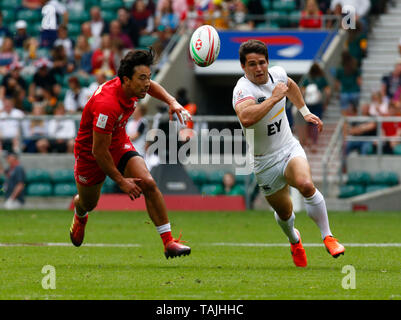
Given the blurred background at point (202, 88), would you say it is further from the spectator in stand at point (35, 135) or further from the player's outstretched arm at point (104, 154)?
the player's outstretched arm at point (104, 154)

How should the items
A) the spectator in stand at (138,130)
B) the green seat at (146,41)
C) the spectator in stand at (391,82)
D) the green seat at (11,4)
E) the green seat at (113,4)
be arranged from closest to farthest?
1. the spectator in stand at (138,130)
2. the spectator in stand at (391,82)
3. the green seat at (146,41)
4. the green seat at (113,4)
5. the green seat at (11,4)

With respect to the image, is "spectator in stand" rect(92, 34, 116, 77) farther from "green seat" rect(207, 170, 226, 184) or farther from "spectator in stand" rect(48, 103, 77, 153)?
"green seat" rect(207, 170, 226, 184)

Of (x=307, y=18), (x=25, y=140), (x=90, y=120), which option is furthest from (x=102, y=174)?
(x=307, y=18)

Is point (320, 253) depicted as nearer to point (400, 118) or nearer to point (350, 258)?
point (350, 258)

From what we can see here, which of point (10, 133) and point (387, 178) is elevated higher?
point (10, 133)

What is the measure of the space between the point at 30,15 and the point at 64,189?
312 inches

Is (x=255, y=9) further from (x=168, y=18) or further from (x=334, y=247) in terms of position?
(x=334, y=247)

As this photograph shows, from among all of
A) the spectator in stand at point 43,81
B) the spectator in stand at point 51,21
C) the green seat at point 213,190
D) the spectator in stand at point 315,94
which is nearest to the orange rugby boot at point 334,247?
the green seat at point 213,190

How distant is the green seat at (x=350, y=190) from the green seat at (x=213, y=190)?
2611 mm

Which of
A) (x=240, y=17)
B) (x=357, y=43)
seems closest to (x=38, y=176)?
(x=240, y=17)

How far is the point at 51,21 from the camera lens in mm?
27844

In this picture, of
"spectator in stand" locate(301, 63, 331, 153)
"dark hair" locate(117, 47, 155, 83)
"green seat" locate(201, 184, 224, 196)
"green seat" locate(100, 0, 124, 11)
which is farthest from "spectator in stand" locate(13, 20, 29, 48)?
"dark hair" locate(117, 47, 155, 83)

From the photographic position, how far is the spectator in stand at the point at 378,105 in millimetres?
21781

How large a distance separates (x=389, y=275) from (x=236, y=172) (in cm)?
1221
